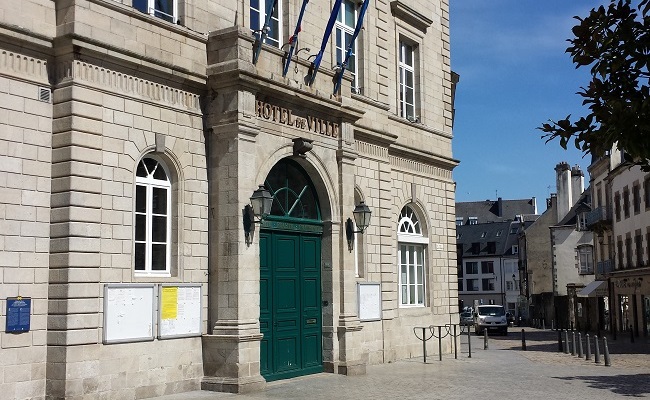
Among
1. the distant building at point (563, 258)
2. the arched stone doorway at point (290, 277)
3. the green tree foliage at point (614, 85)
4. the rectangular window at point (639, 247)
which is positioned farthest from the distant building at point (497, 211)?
the green tree foliage at point (614, 85)

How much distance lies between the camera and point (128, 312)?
11.7 metres

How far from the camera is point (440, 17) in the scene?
2261cm

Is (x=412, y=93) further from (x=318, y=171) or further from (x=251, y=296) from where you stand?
(x=251, y=296)

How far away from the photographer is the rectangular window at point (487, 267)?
8831 cm

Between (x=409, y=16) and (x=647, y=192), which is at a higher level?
(x=409, y=16)

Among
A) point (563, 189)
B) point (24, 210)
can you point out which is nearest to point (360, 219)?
point (24, 210)

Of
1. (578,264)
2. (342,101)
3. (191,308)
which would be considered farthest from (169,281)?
(578,264)

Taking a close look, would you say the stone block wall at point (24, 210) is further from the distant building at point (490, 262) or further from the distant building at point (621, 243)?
the distant building at point (490, 262)

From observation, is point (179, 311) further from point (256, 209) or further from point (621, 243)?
point (621, 243)

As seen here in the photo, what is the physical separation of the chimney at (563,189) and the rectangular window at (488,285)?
28.6m

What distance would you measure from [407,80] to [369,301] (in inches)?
268

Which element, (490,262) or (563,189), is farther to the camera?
(490,262)

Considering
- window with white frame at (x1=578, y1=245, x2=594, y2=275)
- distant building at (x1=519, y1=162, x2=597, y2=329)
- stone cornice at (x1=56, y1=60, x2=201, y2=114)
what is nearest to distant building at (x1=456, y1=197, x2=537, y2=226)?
distant building at (x1=519, y1=162, x2=597, y2=329)

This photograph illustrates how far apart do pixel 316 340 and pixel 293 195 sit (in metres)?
2.91
